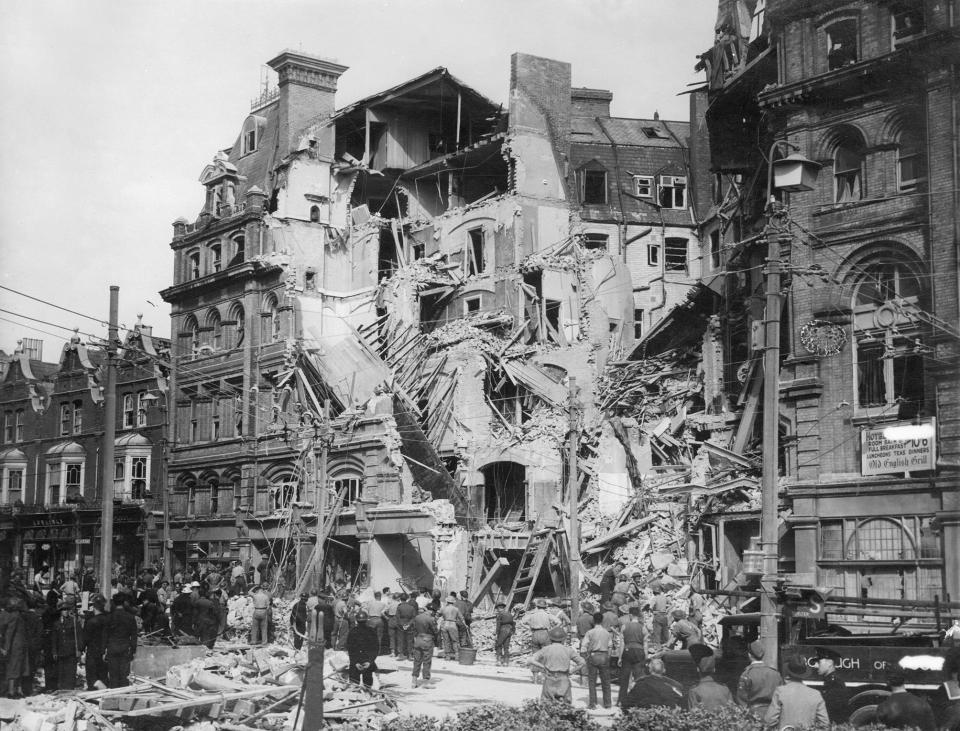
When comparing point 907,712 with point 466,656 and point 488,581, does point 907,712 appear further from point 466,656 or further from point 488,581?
point 488,581

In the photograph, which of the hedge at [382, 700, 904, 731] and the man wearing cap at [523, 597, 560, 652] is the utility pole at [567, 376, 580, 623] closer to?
the man wearing cap at [523, 597, 560, 652]

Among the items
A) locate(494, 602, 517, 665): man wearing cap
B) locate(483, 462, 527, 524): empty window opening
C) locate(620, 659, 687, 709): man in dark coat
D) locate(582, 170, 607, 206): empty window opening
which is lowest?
locate(494, 602, 517, 665): man wearing cap

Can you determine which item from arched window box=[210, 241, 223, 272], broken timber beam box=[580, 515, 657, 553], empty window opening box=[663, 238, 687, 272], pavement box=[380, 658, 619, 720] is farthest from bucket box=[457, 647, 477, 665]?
arched window box=[210, 241, 223, 272]

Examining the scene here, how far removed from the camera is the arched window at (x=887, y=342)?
91.1ft

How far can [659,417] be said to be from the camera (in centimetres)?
3862

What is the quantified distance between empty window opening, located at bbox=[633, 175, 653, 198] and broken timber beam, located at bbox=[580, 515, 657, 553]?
21328 millimetres

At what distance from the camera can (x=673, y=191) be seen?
5109cm

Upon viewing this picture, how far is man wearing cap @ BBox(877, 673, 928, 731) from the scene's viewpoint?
43.8 feet

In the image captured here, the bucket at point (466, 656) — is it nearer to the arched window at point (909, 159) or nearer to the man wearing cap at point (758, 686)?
the man wearing cap at point (758, 686)

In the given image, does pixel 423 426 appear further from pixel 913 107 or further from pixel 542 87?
pixel 913 107

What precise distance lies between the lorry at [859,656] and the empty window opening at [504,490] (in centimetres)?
2449

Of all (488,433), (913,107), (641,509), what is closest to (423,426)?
(488,433)

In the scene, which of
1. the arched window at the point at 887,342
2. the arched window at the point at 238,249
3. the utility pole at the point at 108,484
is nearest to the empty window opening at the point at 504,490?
the arched window at the point at 887,342

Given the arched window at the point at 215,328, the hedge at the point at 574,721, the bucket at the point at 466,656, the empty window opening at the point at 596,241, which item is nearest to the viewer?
the hedge at the point at 574,721
